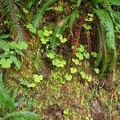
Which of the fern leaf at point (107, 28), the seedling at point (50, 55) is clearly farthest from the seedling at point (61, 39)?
the fern leaf at point (107, 28)

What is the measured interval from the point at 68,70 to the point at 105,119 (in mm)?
859

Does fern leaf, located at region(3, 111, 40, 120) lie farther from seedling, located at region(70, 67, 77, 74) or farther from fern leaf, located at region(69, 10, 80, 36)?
fern leaf, located at region(69, 10, 80, 36)

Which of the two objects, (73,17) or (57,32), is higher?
(73,17)

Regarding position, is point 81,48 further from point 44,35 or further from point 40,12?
point 40,12

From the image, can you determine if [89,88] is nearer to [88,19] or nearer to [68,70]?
[68,70]

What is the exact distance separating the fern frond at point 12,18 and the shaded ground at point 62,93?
0.87 feet

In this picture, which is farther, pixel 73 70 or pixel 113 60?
pixel 113 60

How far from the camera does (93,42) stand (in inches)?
160

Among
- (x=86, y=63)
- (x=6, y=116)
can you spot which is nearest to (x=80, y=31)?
(x=86, y=63)

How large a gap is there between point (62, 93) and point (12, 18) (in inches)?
49.3

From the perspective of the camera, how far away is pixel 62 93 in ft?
11.8

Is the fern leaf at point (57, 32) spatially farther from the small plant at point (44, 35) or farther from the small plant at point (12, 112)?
the small plant at point (12, 112)

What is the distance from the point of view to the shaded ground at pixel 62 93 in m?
3.39

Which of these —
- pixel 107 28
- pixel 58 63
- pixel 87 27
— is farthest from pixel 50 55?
pixel 107 28
